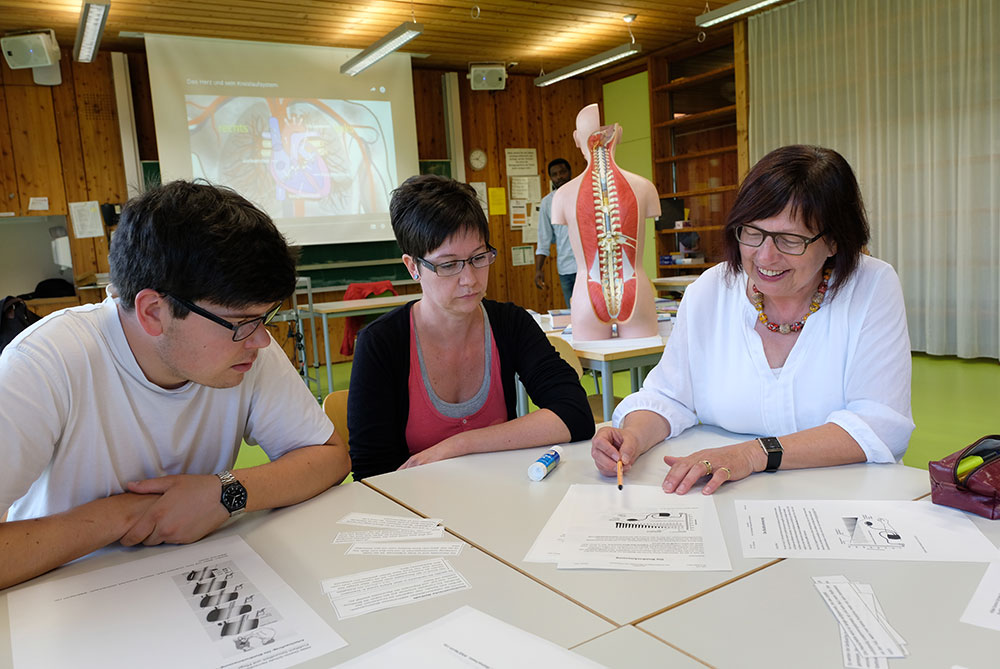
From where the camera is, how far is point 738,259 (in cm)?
175

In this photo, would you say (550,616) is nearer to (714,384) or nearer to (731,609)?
(731,609)

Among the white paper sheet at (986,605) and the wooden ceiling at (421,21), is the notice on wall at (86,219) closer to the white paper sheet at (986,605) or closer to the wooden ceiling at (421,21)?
the wooden ceiling at (421,21)

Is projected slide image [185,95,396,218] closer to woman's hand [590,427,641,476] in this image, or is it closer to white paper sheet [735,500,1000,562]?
woman's hand [590,427,641,476]

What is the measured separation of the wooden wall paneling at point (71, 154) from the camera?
6.38 meters

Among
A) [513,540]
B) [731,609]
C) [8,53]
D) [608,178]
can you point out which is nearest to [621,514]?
[513,540]

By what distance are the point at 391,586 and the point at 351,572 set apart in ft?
0.28

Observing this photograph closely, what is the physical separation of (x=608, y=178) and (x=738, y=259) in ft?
4.66

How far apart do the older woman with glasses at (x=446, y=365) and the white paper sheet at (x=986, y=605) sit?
0.93 meters

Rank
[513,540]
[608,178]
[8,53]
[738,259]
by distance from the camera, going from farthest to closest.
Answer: [8,53], [608,178], [738,259], [513,540]

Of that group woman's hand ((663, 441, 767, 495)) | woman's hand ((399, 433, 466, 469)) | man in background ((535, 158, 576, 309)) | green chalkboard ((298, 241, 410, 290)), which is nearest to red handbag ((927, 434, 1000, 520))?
woman's hand ((663, 441, 767, 495))

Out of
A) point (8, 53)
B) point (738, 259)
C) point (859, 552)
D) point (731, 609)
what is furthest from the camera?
point (8, 53)

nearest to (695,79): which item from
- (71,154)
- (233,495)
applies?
(71,154)

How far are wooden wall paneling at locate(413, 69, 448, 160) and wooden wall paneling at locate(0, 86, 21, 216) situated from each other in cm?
374

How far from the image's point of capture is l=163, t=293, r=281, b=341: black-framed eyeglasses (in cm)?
116
